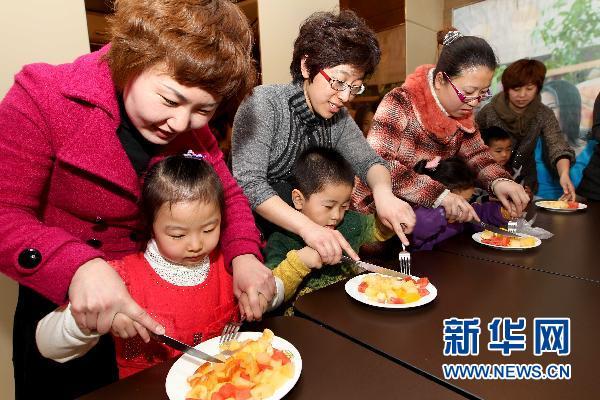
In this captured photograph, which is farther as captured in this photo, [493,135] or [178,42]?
[493,135]

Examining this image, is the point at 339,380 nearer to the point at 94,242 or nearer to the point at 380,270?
the point at 380,270

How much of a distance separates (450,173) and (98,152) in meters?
1.59

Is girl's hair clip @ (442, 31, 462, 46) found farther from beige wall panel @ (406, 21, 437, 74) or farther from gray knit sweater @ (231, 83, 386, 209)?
beige wall panel @ (406, 21, 437, 74)

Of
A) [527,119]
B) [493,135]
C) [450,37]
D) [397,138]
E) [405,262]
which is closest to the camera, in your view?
[405,262]

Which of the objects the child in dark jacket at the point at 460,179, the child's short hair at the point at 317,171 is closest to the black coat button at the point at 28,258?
the child's short hair at the point at 317,171

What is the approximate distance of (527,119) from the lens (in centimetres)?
315

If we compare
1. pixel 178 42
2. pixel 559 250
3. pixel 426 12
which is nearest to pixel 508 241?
pixel 559 250

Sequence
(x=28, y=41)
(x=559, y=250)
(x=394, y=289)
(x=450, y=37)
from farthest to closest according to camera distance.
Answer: (x=450, y=37) < (x=28, y=41) < (x=559, y=250) < (x=394, y=289)

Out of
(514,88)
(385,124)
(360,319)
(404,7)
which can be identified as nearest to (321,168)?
(385,124)

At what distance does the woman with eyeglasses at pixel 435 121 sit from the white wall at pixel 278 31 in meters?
0.91

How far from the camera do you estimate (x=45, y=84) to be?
0.99 m

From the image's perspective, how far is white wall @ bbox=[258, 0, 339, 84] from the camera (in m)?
2.62

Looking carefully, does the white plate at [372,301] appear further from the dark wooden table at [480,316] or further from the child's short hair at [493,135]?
the child's short hair at [493,135]

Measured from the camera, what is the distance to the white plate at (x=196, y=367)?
0.77 metres
